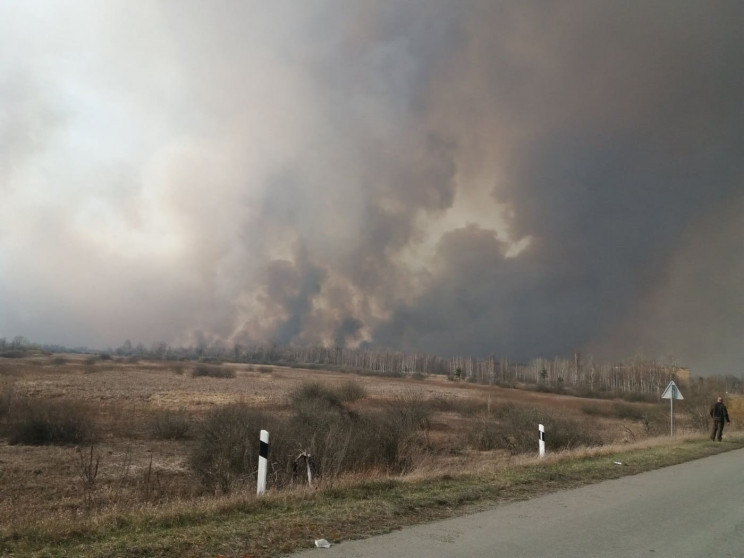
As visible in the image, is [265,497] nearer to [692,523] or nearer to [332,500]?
[332,500]

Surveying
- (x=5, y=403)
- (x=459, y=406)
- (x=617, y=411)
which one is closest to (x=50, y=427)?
(x=5, y=403)

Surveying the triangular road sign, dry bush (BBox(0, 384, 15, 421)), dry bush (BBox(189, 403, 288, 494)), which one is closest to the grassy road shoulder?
dry bush (BBox(189, 403, 288, 494))

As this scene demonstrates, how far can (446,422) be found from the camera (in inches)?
1561

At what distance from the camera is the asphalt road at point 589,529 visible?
684 centimetres

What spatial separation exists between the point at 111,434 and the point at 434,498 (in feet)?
73.6

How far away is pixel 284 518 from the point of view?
8.24 metres

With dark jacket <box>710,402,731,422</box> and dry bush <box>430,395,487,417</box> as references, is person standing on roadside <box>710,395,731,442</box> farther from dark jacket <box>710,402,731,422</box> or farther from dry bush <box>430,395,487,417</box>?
dry bush <box>430,395,487,417</box>

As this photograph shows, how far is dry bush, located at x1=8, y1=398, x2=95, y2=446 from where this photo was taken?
2330 centimetres

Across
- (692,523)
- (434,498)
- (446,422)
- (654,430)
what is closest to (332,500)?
(434,498)

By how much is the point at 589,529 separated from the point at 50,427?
79.5 ft

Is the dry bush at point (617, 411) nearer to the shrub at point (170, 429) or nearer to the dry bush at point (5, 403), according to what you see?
the shrub at point (170, 429)

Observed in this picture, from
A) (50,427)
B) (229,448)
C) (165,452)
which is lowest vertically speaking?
(165,452)

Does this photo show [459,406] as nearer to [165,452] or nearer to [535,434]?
[535,434]

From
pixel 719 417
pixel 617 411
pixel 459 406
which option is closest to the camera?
pixel 719 417
